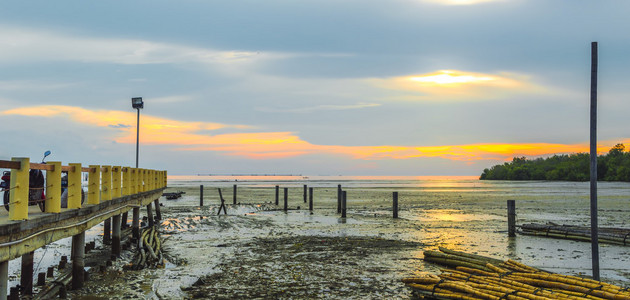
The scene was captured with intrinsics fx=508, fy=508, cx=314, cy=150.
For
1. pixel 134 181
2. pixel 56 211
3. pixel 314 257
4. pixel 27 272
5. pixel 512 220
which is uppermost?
pixel 134 181

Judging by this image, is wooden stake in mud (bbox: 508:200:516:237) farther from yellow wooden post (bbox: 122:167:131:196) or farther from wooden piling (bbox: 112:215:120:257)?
wooden piling (bbox: 112:215:120:257)

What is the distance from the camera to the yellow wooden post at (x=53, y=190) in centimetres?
966

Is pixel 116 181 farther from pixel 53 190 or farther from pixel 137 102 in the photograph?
pixel 137 102

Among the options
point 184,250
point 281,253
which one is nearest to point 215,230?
point 184,250

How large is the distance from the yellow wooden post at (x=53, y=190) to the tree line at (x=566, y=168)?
443ft

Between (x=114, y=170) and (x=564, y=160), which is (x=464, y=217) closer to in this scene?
(x=114, y=170)

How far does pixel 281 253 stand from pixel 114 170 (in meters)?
5.75

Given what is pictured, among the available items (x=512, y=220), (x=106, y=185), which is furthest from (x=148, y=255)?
(x=512, y=220)

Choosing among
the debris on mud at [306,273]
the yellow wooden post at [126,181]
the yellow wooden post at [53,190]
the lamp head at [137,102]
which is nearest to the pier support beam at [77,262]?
the yellow wooden post at [53,190]

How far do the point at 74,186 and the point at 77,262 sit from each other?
6.64ft

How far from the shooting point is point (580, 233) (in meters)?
18.7

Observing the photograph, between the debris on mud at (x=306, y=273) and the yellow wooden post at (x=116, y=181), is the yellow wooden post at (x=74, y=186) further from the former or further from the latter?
the yellow wooden post at (x=116, y=181)

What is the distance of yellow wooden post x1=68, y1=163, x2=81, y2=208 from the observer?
10984 millimetres

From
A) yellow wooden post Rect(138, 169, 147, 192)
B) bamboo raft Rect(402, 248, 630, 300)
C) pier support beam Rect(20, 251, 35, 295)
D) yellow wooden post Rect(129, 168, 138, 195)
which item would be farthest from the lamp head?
bamboo raft Rect(402, 248, 630, 300)
